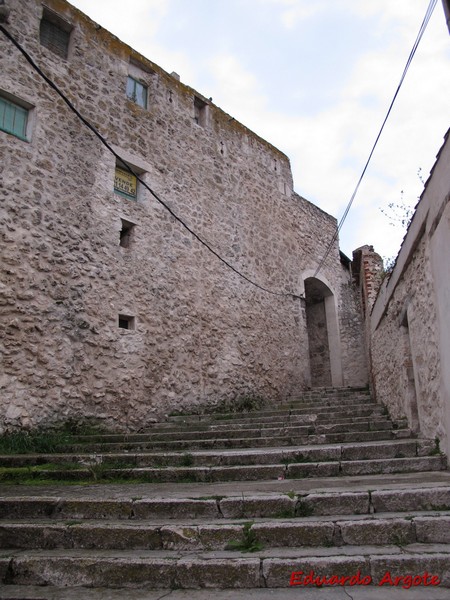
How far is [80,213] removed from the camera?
7.44m

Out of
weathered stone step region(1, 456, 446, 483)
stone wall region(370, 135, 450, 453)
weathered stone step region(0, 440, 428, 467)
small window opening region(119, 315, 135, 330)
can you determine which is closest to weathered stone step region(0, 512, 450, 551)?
weathered stone step region(1, 456, 446, 483)

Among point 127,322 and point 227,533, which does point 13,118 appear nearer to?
point 127,322

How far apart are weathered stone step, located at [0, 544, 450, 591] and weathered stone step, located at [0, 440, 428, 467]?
1716 millimetres

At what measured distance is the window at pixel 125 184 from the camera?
8.28m

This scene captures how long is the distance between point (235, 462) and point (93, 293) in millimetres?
3829

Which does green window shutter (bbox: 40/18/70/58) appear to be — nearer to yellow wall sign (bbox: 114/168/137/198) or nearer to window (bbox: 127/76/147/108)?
window (bbox: 127/76/147/108)

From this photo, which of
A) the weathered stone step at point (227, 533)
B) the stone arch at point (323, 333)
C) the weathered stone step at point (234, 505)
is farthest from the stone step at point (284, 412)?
the stone arch at point (323, 333)

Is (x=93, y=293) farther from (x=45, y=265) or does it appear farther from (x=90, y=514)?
(x=90, y=514)

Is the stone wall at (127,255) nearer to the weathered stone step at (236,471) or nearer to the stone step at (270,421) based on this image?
the stone step at (270,421)

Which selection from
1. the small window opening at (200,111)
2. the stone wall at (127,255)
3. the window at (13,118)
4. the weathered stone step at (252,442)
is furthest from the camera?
the small window opening at (200,111)

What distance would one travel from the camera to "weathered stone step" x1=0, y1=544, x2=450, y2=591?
2467mm

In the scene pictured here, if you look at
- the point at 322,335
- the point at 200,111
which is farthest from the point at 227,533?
the point at 322,335

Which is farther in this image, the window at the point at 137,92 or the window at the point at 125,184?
the window at the point at 137,92

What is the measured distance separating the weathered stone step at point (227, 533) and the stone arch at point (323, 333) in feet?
33.4
